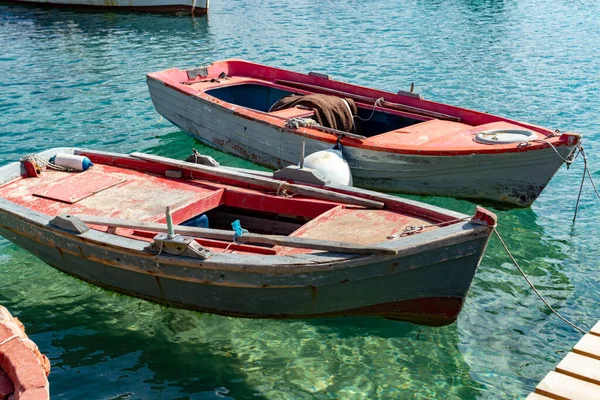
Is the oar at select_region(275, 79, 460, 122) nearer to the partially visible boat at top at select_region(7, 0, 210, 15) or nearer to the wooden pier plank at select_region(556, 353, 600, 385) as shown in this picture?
the wooden pier plank at select_region(556, 353, 600, 385)

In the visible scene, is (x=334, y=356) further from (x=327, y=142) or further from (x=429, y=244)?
(x=327, y=142)

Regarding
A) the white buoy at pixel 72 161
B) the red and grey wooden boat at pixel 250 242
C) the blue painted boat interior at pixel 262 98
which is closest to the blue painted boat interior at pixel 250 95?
the blue painted boat interior at pixel 262 98

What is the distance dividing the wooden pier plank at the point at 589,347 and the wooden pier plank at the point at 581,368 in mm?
63

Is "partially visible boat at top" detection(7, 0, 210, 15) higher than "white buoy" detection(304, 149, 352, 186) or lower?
higher

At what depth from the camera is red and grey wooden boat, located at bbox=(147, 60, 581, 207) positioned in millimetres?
9828

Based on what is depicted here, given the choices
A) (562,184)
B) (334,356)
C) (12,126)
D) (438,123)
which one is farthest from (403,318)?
(12,126)

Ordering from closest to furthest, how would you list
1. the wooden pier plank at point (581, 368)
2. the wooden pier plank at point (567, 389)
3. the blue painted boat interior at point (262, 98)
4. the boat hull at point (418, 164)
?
1. the wooden pier plank at point (567, 389)
2. the wooden pier plank at point (581, 368)
3. the boat hull at point (418, 164)
4. the blue painted boat interior at point (262, 98)

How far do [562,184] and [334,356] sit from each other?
6.91 metres

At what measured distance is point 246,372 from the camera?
7008 millimetres

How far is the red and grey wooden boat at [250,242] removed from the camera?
646 centimetres

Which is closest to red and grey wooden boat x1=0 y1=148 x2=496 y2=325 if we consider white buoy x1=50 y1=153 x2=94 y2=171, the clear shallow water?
white buoy x1=50 y1=153 x2=94 y2=171

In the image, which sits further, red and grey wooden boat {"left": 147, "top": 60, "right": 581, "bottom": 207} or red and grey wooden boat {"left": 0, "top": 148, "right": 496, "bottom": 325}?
red and grey wooden boat {"left": 147, "top": 60, "right": 581, "bottom": 207}

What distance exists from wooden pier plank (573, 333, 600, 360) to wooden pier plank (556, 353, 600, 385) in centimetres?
6

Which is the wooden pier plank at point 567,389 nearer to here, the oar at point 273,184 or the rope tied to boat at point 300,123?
the oar at point 273,184
